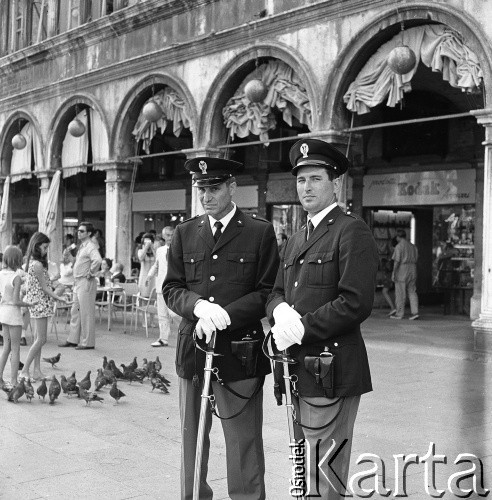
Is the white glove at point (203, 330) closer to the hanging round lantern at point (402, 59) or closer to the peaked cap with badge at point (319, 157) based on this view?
the peaked cap with badge at point (319, 157)

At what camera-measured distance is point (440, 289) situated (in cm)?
1730

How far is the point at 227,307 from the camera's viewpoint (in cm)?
407

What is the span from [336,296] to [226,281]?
0.78 m

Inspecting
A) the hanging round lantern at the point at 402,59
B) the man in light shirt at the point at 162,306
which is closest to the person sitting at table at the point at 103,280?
the man in light shirt at the point at 162,306

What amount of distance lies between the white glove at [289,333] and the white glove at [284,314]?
2 cm

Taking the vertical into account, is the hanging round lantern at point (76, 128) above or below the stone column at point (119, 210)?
above

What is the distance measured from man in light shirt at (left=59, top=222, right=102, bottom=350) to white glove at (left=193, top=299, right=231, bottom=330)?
753 cm

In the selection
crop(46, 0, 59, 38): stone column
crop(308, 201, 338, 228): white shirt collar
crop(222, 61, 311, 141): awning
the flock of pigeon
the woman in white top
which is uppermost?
crop(46, 0, 59, 38): stone column

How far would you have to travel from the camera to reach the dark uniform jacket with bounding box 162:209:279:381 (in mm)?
4133

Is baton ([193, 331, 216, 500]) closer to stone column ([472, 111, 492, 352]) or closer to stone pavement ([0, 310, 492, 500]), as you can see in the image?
stone pavement ([0, 310, 492, 500])

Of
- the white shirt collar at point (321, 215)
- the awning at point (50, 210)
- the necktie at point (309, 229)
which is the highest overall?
the awning at point (50, 210)

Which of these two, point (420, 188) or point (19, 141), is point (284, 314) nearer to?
point (420, 188)

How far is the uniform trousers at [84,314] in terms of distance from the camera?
1122 centimetres

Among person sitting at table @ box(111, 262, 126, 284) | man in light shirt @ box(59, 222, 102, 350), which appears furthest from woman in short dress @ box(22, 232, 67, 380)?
person sitting at table @ box(111, 262, 126, 284)
